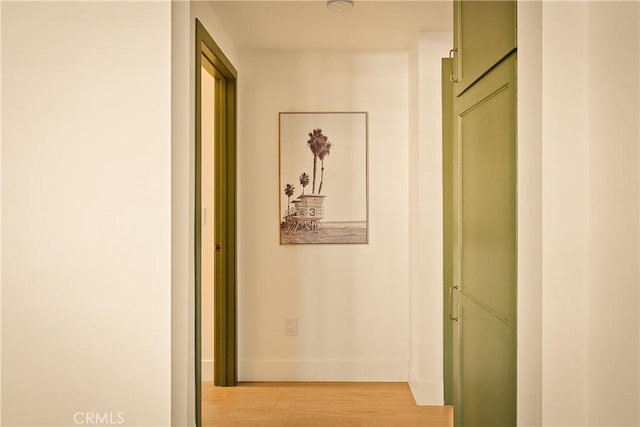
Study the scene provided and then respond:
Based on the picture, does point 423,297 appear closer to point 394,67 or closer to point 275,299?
point 275,299

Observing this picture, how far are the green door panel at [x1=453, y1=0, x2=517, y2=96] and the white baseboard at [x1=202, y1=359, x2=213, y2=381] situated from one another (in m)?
2.62

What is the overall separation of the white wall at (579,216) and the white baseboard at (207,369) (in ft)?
8.99

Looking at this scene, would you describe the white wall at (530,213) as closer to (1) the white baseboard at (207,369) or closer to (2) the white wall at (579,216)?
(2) the white wall at (579,216)

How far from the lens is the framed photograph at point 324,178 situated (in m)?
3.83

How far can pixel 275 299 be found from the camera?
3846 millimetres

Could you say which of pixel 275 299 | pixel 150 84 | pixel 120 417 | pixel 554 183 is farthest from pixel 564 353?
pixel 275 299

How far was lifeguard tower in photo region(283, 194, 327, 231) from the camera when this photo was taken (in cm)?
384

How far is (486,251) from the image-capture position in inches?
71.0

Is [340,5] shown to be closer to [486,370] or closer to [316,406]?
[486,370]

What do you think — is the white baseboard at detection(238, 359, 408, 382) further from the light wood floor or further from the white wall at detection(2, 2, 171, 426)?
the white wall at detection(2, 2, 171, 426)

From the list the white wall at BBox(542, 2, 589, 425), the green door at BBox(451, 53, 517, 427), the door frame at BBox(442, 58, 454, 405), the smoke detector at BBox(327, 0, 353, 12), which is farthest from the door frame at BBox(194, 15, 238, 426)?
the white wall at BBox(542, 2, 589, 425)

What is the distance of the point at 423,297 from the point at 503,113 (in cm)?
204

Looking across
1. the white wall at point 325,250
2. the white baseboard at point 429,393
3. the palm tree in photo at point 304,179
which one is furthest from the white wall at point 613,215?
the palm tree in photo at point 304,179

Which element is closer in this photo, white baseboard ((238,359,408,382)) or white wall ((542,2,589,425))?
white wall ((542,2,589,425))
